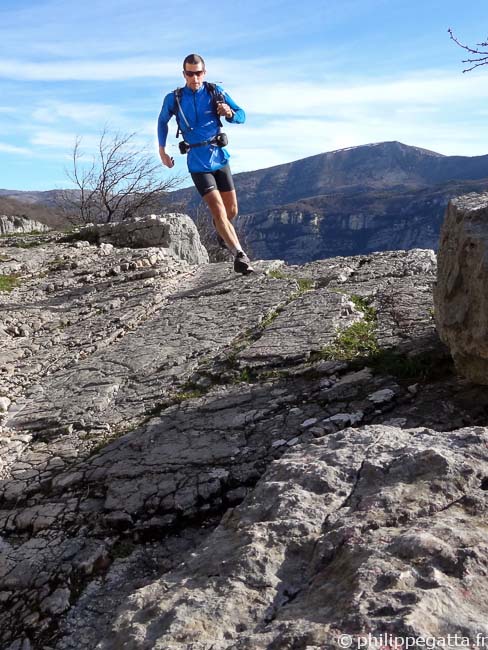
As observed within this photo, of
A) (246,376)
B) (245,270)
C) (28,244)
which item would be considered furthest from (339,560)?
(28,244)

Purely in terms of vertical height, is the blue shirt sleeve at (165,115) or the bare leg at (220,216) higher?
the blue shirt sleeve at (165,115)

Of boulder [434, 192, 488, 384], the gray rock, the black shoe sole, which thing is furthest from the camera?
the black shoe sole

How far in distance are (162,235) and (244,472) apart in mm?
6770

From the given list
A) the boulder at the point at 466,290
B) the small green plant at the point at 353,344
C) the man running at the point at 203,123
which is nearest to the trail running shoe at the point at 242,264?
the man running at the point at 203,123

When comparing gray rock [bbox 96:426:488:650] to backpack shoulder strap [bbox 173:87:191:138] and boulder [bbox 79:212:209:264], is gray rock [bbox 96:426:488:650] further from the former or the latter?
boulder [bbox 79:212:209:264]

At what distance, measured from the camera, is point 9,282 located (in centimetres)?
773

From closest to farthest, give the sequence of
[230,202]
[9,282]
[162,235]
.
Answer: [230,202] < [9,282] < [162,235]

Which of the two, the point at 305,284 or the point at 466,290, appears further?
the point at 305,284

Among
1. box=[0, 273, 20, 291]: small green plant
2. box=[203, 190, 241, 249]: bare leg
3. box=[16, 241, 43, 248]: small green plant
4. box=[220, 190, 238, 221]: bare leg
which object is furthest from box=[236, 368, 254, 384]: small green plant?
box=[16, 241, 43, 248]: small green plant

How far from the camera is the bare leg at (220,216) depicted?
6008 millimetres

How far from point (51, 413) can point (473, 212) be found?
3.05 m

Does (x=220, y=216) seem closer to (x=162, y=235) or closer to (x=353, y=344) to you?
(x=353, y=344)

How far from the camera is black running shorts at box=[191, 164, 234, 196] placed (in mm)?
5980

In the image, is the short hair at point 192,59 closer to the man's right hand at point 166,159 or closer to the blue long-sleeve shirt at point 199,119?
the blue long-sleeve shirt at point 199,119
